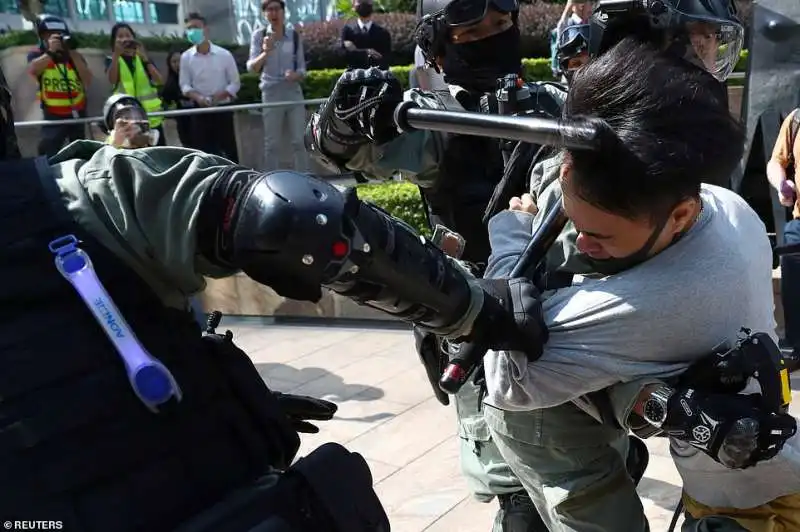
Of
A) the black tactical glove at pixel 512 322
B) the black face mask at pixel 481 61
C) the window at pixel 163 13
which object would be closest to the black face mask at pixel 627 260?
the black tactical glove at pixel 512 322

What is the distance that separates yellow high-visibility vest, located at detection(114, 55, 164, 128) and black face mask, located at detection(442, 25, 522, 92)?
17.2 ft

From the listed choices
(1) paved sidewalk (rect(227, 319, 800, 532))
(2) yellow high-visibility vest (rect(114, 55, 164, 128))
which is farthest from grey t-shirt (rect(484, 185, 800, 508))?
(2) yellow high-visibility vest (rect(114, 55, 164, 128))

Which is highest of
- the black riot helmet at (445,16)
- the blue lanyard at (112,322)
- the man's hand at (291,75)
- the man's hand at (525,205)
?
the black riot helmet at (445,16)

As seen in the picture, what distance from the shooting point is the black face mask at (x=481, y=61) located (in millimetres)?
2527

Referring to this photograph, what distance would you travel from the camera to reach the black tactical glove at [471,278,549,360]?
1.40 meters

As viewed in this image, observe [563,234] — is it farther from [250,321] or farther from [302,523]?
[250,321]

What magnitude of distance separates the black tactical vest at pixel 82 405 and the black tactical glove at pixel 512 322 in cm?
48

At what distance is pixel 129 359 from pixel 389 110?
46.4 inches

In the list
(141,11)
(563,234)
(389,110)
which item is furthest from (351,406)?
(141,11)

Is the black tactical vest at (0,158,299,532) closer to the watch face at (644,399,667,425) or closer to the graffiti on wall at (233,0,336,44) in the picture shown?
the watch face at (644,399,667,425)

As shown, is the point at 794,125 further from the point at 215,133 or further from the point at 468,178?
the point at 215,133

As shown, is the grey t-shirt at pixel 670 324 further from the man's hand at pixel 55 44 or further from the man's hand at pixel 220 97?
the man's hand at pixel 220 97

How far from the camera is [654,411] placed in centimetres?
136

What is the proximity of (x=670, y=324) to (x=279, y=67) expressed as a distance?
651 cm
